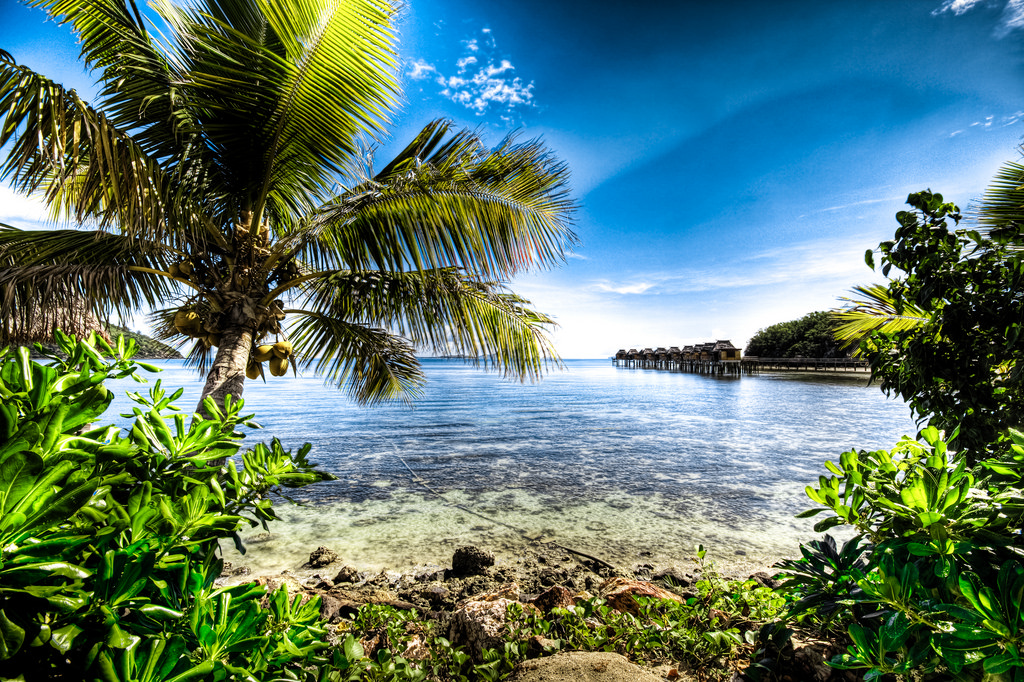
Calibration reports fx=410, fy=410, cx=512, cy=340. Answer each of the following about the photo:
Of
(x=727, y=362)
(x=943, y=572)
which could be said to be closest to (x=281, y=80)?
(x=943, y=572)

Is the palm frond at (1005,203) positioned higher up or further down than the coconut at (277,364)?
higher up

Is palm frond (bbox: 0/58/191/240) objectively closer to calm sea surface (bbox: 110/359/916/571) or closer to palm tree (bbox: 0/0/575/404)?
palm tree (bbox: 0/0/575/404)

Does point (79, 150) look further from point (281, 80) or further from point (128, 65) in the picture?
point (281, 80)

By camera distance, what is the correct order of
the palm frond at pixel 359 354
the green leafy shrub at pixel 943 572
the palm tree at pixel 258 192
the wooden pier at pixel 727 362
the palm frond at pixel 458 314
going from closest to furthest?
the green leafy shrub at pixel 943 572 < the palm tree at pixel 258 192 < the palm frond at pixel 458 314 < the palm frond at pixel 359 354 < the wooden pier at pixel 727 362

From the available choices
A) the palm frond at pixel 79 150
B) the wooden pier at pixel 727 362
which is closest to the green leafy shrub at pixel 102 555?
the palm frond at pixel 79 150

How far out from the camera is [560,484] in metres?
8.34

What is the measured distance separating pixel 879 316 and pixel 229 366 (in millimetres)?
6322

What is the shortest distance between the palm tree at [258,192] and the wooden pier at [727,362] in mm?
52960

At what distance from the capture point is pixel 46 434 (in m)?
0.77

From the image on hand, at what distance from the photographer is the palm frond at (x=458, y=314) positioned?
15.5 feet

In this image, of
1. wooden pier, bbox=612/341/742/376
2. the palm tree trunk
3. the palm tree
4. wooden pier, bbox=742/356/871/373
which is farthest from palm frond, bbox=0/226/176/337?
wooden pier, bbox=742/356/871/373

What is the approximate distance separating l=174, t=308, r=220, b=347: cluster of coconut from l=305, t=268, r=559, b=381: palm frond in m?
1.35

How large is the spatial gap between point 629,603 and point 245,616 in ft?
10.1

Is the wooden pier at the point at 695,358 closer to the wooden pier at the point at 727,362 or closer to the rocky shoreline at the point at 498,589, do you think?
the wooden pier at the point at 727,362
